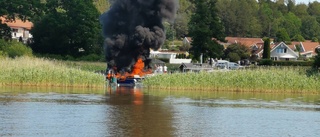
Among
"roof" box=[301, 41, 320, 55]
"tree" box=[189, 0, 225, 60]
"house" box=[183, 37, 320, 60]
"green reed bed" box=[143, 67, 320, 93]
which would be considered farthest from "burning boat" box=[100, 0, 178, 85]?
"roof" box=[301, 41, 320, 55]

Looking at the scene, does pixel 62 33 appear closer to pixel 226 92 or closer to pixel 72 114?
pixel 226 92

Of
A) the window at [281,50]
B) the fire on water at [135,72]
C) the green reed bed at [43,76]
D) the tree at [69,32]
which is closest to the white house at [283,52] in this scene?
the window at [281,50]

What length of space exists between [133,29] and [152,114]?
30095 millimetres

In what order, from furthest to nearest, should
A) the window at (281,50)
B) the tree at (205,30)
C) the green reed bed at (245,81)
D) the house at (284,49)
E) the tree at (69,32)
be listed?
1. the window at (281,50)
2. the house at (284,49)
3. the tree at (69,32)
4. the tree at (205,30)
5. the green reed bed at (245,81)

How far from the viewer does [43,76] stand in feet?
149

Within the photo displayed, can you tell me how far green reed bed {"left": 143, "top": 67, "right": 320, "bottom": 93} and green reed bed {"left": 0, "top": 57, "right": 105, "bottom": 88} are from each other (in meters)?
4.86

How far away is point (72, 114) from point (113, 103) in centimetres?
623

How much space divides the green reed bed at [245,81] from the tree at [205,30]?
27018mm

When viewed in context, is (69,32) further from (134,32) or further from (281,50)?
(281,50)

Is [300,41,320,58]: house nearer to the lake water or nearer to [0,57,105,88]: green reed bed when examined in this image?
[0,57,105,88]: green reed bed

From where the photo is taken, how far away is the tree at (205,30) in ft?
245

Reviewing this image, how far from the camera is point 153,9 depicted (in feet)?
194

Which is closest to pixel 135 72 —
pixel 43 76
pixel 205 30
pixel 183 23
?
pixel 43 76

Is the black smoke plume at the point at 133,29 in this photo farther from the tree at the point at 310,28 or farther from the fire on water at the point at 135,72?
the tree at the point at 310,28
